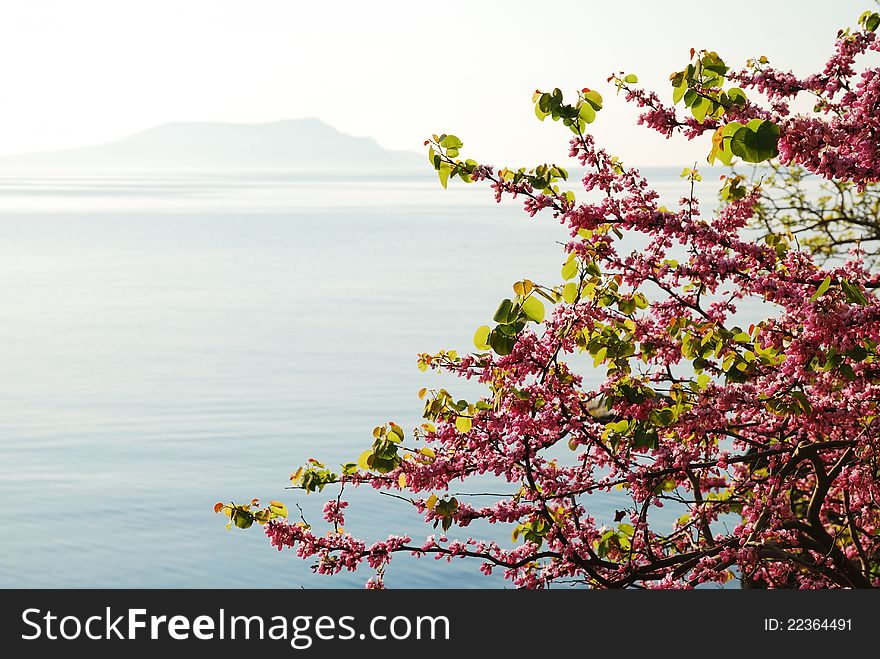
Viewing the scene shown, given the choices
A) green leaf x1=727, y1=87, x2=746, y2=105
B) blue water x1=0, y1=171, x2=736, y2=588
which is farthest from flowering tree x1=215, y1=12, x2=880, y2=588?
blue water x1=0, y1=171, x2=736, y2=588

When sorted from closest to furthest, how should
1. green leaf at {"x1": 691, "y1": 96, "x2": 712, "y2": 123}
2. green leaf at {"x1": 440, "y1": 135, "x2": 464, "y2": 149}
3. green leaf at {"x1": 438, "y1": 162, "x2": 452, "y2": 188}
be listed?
green leaf at {"x1": 691, "y1": 96, "x2": 712, "y2": 123} → green leaf at {"x1": 438, "y1": 162, "x2": 452, "y2": 188} → green leaf at {"x1": 440, "y1": 135, "x2": 464, "y2": 149}

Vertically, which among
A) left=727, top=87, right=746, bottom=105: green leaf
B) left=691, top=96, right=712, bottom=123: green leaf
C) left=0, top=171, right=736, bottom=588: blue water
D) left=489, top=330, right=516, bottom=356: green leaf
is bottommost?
left=489, top=330, right=516, bottom=356: green leaf

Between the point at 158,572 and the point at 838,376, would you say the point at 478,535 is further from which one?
the point at 838,376

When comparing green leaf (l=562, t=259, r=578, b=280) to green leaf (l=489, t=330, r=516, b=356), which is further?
green leaf (l=562, t=259, r=578, b=280)

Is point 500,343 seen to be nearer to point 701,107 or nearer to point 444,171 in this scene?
point 444,171

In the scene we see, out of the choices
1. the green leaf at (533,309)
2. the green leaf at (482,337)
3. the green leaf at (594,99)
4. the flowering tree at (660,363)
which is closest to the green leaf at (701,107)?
the flowering tree at (660,363)

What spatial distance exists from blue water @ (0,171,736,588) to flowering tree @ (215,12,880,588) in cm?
883

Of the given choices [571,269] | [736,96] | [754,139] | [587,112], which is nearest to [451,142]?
[587,112]

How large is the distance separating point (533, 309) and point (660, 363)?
1394mm

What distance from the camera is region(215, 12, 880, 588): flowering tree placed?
5410 millimetres

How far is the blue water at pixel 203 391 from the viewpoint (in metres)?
16.5

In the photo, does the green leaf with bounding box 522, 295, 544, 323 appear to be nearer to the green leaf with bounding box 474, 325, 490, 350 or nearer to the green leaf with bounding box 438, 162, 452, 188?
the green leaf with bounding box 474, 325, 490, 350

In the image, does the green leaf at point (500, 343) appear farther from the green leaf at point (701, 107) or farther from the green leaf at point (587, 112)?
the green leaf at point (701, 107)
